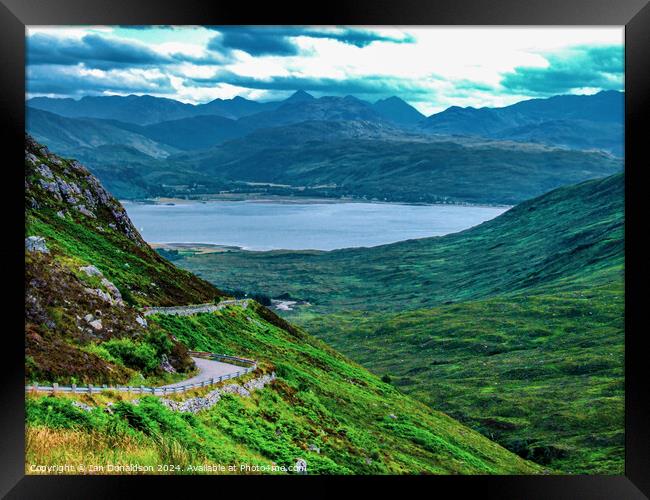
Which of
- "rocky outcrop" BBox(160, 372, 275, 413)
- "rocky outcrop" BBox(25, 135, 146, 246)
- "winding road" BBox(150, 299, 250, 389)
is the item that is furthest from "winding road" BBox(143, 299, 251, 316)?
"rocky outcrop" BBox(25, 135, 146, 246)

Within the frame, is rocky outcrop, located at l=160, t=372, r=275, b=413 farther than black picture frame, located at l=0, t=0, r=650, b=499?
Yes

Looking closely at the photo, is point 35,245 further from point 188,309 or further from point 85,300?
point 188,309

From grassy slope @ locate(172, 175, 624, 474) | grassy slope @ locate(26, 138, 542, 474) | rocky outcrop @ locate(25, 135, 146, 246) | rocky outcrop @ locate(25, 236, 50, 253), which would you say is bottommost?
grassy slope @ locate(172, 175, 624, 474)

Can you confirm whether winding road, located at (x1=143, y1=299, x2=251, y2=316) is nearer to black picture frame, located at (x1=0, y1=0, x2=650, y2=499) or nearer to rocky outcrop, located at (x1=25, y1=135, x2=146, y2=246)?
rocky outcrop, located at (x1=25, y1=135, x2=146, y2=246)

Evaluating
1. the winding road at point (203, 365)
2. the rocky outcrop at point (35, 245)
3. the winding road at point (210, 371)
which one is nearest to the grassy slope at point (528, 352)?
the winding road at point (203, 365)

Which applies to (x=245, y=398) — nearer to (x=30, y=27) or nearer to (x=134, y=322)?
(x=134, y=322)

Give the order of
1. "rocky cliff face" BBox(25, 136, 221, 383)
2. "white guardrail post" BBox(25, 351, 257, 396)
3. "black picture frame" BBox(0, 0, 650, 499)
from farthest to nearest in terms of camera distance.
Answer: "rocky cliff face" BBox(25, 136, 221, 383)
"white guardrail post" BBox(25, 351, 257, 396)
"black picture frame" BBox(0, 0, 650, 499)

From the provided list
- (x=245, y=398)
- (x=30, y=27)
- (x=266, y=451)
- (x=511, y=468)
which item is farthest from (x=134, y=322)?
(x=511, y=468)

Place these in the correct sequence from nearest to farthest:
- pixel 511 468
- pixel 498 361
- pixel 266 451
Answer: pixel 266 451 < pixel 511 468 < pixel 498 361
